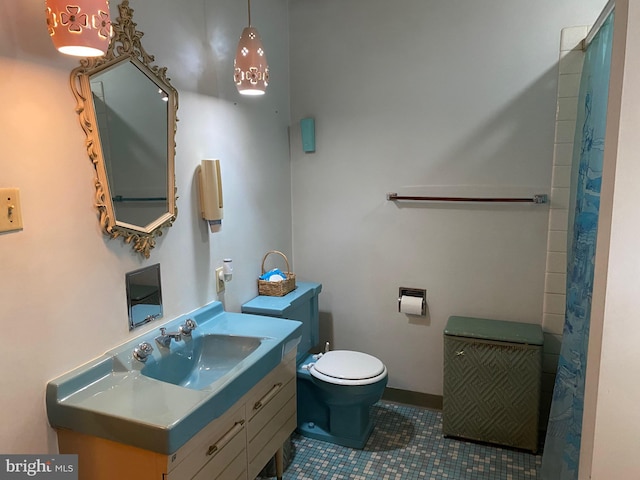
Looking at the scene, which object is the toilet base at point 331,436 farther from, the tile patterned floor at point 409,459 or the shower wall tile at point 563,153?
the shower wall tile at point 563,153

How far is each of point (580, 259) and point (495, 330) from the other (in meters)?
0.76

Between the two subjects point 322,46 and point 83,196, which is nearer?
point 83,196

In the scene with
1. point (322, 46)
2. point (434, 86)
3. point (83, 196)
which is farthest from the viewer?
point (322, 46)

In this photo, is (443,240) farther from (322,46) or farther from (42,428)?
(42,428)

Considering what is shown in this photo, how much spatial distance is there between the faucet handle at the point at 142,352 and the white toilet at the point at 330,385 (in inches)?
30.0

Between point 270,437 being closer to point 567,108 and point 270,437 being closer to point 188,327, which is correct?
point 188,327

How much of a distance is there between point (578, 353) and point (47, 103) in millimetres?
2097

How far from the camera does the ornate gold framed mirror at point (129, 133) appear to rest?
63.7 inches

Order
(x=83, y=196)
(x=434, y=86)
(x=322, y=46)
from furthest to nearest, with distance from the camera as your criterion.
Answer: (x=322, y=46) → (x=434, y=86) → (x=83, y=196)

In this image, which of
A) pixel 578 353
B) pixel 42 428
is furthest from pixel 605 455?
pixel 42 428

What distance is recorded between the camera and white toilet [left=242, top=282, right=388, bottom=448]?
2.39m

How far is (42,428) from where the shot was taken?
149 cm

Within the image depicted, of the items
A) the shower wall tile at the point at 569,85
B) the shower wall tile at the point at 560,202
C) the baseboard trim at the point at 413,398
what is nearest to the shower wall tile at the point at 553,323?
the shower wall tile at the point at 560,202

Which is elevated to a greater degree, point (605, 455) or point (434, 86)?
point (434, 86)
